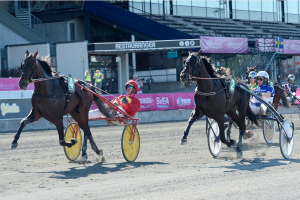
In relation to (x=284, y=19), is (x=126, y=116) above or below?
below

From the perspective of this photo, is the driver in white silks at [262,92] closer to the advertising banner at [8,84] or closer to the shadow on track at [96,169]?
the shadow on track at [96,169]

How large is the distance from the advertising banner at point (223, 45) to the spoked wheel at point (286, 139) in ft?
61.4

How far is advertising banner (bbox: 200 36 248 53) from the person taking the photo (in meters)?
27.3

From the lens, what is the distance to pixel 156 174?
6523 mm

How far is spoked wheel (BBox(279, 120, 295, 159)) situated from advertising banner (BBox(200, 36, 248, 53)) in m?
18.7

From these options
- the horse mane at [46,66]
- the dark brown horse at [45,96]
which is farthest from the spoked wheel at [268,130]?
the horse mane at [46,66]

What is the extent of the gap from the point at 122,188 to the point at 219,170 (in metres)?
1.88

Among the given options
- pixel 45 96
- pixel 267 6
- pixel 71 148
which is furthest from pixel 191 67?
pixel 267 6

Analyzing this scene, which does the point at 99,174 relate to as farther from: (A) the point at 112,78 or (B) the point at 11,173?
(A) the point at 112,78

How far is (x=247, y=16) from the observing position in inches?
1642

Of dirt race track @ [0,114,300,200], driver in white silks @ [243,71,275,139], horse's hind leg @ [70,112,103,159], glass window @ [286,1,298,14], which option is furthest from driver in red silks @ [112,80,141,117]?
glass window @ [286,1,298,14]

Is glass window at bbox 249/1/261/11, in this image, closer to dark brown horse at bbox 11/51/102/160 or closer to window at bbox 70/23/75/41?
window at bbox 70/23/75/41

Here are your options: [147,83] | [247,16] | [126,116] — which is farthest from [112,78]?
[126,116]

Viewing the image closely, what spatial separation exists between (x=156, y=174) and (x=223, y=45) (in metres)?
23.1
